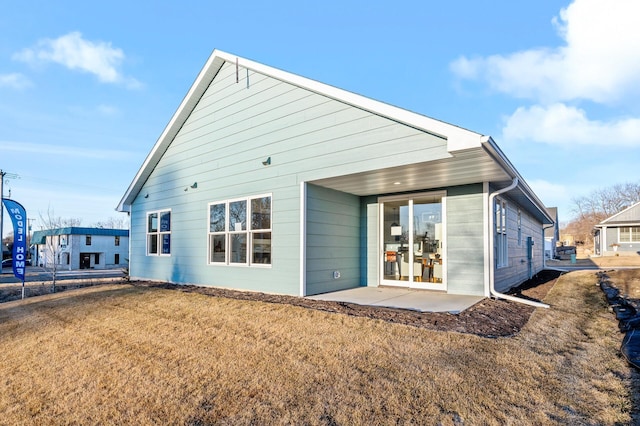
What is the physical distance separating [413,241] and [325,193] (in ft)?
8.00

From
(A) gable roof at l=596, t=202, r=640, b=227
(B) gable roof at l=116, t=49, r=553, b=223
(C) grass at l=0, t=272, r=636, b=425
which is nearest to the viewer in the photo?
(C) grass at l=0, t=272, r=636, b=425

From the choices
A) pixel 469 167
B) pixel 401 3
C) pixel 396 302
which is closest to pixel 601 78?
pixel 401 3

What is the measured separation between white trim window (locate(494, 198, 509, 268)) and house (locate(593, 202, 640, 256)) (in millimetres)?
25010

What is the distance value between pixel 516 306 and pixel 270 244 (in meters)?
5.25

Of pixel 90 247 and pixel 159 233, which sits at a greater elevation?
pixel 159 233

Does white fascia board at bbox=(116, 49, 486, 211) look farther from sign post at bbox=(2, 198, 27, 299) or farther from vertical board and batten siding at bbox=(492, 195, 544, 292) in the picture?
vertical board and batten siding at bbox=(492, 195, 544, 292)

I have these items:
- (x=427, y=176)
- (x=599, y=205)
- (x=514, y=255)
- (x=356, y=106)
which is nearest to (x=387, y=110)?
(x=356, y=106)

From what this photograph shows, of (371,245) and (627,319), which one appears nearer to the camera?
(627,319)

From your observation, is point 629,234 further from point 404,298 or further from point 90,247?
point 90,247

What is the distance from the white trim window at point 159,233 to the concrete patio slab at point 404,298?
6.24 meters

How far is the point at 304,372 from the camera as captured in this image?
3396 millimetres

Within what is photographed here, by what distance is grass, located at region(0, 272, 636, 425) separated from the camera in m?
2.67

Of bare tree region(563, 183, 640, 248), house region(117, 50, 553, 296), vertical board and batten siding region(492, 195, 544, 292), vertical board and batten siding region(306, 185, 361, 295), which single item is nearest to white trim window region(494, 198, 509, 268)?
house region(117, 50, 553, 296)

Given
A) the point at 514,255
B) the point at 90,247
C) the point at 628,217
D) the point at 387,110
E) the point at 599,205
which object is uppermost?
the point at 599,205
